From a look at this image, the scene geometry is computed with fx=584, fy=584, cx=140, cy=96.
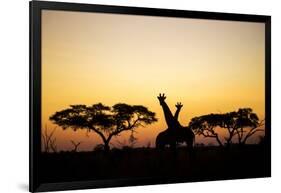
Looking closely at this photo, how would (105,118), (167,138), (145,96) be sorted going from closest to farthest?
(105,118) < (145,96) < (167,138)

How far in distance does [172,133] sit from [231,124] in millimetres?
671

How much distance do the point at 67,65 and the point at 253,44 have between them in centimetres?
196

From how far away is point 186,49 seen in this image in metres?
5.65

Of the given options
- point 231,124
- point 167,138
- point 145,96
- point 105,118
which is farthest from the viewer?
point 231,124

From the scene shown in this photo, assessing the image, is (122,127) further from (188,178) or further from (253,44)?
(253,44)

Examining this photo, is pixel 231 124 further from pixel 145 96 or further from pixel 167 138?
pixel 145 96

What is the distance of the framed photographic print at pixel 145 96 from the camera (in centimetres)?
514

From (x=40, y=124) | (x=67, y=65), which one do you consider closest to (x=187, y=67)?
(x=67, y=65)

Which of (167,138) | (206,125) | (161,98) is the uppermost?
(161,98)

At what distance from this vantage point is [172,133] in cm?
561

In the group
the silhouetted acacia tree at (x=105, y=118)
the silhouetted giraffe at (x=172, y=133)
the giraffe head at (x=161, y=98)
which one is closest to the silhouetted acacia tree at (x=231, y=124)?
the silhouetted giraffe at (x=172, y=133)

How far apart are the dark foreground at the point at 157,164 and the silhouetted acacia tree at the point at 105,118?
194 mm

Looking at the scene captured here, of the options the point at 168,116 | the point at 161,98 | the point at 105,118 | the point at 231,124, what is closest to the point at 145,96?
the point at 161,98

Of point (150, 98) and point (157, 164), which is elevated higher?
point (150, 98)
